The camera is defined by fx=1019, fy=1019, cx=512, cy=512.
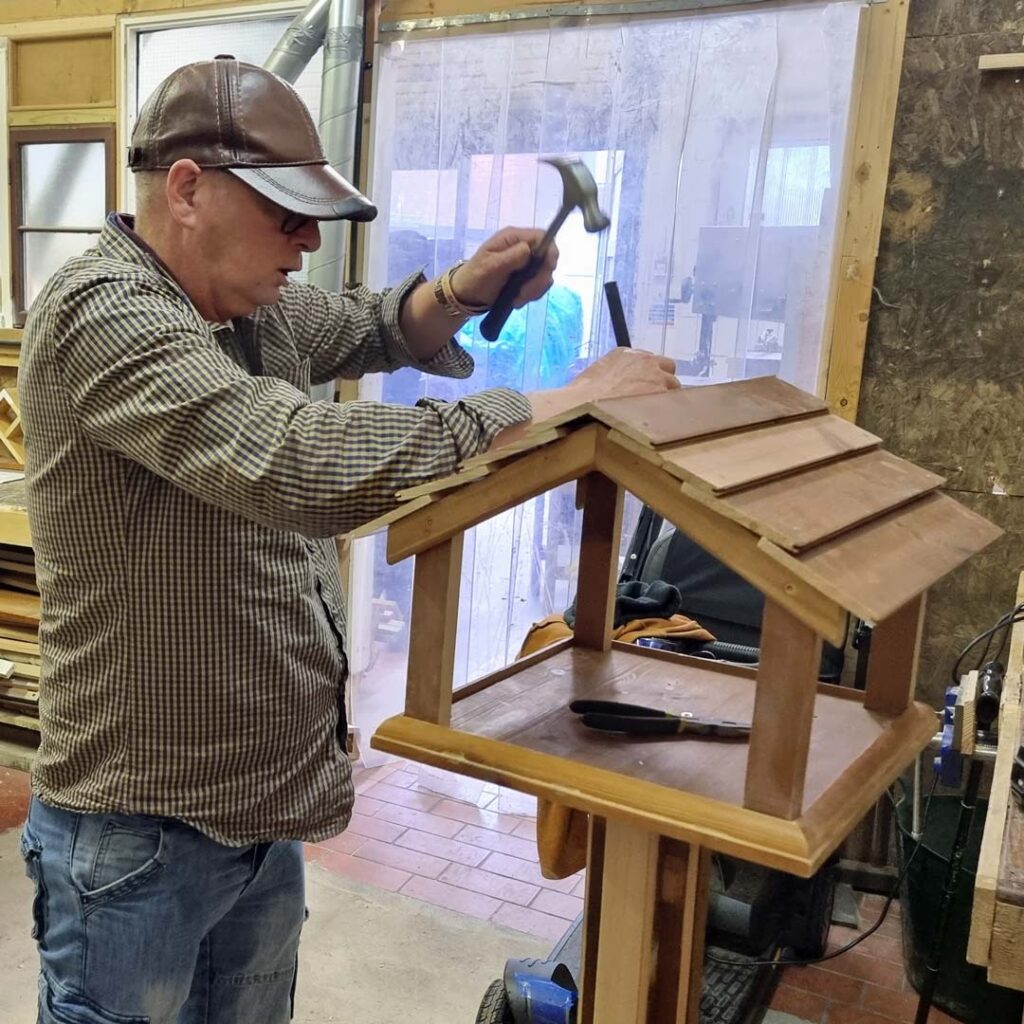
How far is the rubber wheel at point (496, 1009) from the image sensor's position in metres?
1.75

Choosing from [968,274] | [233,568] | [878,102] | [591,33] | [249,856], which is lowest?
[249,856]

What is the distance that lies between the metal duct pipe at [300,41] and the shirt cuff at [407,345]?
1.76m

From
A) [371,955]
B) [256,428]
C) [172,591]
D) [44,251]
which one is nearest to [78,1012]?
[172,591]

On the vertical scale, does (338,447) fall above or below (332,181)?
below

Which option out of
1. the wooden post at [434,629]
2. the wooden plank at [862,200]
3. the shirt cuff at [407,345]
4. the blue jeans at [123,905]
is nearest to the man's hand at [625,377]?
the wooden post at [434,629]

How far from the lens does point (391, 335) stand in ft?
5.04

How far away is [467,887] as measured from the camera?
9.00ft

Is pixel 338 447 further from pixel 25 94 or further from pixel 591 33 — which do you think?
pixel 25 94

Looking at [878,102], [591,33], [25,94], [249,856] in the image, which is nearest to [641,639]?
[249,856]

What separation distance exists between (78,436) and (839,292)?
79.2 inches

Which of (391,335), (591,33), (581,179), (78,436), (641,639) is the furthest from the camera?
(591,33)

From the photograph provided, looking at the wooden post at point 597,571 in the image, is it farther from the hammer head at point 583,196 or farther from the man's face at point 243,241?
the man's face at point 243,241

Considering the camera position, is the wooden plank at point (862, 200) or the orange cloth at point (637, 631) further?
the wooden plank at point (862, 200)

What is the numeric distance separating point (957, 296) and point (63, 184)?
3038 millimetres
